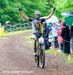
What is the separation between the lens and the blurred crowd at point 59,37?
20.3 metres

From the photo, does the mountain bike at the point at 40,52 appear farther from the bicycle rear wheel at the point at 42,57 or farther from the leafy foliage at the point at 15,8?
the leafy foliage at the point at 15,8

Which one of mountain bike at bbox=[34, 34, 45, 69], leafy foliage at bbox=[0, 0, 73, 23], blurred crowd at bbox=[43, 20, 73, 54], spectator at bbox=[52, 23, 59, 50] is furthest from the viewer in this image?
leafy foliage at bbox=[0, 0, 73, 23]

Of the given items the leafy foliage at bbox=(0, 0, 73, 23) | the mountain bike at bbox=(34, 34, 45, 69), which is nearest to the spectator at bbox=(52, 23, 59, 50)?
the mountain bike at bbox=(34, 34, 45, 69)

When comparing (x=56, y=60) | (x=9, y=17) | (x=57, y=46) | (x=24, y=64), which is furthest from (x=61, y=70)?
(x=9, y=17)

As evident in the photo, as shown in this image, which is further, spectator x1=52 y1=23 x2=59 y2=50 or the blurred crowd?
spectator x1=52 y1=23 x2=59 y2=50

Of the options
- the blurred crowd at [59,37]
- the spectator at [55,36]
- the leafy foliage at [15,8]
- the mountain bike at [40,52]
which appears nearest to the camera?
the mountain bike at [40,52]

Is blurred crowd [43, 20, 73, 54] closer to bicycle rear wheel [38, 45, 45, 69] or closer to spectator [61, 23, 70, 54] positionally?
spectator [61, 23, 70, 54]

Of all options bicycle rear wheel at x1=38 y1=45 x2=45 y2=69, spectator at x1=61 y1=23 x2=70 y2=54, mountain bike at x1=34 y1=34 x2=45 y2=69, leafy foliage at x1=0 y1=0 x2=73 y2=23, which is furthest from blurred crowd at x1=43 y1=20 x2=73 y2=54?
leafy foliage at x1=0 y1=0 x2=73 y2=23

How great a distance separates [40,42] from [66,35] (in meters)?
6.03

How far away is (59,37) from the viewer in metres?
21.5

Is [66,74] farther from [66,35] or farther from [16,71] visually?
[66,35]

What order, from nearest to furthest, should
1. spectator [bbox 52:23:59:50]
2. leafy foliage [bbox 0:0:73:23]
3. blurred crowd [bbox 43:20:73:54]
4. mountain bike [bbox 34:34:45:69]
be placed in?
mountain bike [bbox 34:34:45:69], blurred crowd [bbox 43:20:73:54], spectator [bbox 52:23:59:50], leafy foliage [bbox 0:0:73:23]

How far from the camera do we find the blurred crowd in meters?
20.3

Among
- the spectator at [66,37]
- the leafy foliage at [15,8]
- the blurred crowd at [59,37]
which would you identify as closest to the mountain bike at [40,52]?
the blurred crowd at [59,37]
